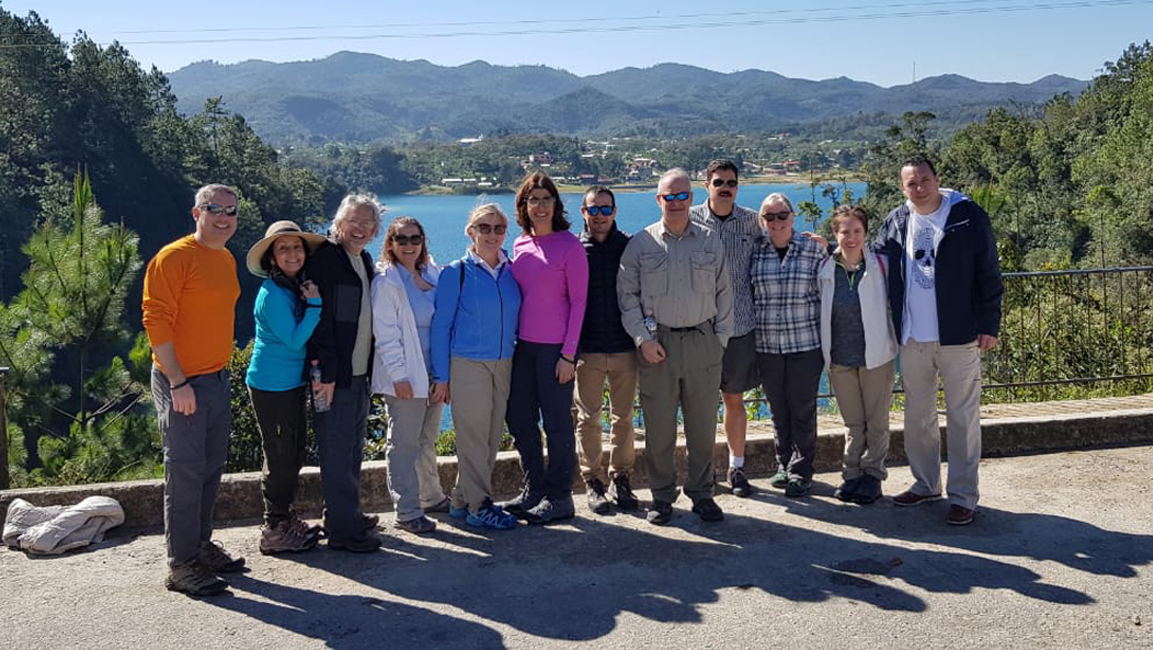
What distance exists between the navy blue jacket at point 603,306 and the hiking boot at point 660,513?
0.78 metres

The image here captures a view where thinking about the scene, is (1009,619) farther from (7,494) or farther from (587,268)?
(7,494)

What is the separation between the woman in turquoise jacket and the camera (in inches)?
187

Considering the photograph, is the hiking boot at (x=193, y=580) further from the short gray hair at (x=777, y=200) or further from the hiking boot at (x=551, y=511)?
the short gray hair at (x=777, y=200)

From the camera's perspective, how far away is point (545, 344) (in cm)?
481

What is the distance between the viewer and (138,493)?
497cm

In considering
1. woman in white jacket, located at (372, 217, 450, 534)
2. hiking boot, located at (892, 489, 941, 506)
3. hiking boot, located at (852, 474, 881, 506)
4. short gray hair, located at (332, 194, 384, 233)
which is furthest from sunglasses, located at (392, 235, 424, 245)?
hiking boot, located at (892, 489, 941, 506)

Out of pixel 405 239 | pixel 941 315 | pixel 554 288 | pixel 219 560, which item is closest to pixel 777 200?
pixel 941 315

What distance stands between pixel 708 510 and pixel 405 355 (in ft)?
5.44

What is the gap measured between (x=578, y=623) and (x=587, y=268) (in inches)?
68.2

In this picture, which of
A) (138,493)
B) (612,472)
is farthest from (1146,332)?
(138,493)

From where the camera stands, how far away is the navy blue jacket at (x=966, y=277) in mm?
4797

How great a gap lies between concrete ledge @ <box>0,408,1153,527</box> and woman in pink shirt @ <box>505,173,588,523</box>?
0.51 m

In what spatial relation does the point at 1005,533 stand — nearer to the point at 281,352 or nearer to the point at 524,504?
the point at 524,504

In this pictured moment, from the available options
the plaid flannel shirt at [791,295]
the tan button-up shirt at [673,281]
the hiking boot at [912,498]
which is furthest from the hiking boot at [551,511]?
the hiking boot at [912,498]
